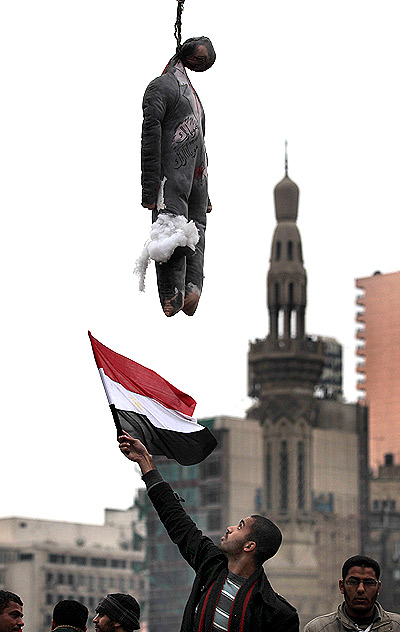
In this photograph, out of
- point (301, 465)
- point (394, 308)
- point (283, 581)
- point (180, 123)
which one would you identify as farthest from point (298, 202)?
point (180, 123)

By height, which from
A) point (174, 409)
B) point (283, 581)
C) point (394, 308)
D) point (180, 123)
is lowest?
point (174, 409)

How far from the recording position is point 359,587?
9688 millimetres

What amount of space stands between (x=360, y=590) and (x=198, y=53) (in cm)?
381

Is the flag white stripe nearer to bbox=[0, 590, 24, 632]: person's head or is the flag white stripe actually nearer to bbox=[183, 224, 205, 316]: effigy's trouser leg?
bbox=[183, 224, 205, 316]: effigy's trouser leg

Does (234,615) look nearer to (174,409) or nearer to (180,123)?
(174,409)

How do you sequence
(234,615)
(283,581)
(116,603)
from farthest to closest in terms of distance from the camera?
(283,581)
(116,603)
(234,615)

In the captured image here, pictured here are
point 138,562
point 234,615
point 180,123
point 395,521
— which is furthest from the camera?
point 138,562

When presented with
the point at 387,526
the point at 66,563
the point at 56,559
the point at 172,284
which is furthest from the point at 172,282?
the point at 66,563

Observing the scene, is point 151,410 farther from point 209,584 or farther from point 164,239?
point 209,584

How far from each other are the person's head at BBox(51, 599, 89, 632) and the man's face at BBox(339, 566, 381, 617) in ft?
5.71

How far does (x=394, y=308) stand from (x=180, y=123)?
142 meters

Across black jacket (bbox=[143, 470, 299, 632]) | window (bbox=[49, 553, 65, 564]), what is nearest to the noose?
black jacket (bbox=[143, 470, 299, 632])

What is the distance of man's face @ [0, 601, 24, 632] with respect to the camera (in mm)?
9922

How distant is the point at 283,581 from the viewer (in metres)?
138
